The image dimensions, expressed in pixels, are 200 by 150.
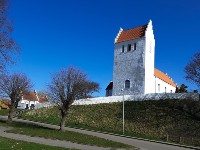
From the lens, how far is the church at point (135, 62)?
59375mm

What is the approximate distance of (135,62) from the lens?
199ft

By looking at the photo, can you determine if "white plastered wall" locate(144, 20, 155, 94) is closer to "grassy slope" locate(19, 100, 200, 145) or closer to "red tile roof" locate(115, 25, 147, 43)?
"red tile roof" locate(115, 25, 147, 43)

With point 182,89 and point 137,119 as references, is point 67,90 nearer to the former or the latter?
point 137,119

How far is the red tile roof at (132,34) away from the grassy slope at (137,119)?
17374 millimetres

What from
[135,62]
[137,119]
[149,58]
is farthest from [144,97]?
[149,58]

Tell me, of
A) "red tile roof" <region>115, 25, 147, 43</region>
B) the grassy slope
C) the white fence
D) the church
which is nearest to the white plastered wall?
the church

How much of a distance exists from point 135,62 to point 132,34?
20.6 ft

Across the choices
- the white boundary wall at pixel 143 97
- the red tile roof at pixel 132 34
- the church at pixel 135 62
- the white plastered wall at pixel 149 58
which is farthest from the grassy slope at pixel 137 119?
the red tile roof at pixel 132 34

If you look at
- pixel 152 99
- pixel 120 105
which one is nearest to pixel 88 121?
pixel 120 105

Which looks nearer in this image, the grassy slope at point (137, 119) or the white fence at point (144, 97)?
the grassy slope at point (137, 119)

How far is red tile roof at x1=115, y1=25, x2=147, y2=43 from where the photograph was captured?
61787mm

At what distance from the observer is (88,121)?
44469mm

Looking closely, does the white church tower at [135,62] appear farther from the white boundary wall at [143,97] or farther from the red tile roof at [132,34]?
the white boundary wall at [143,97]

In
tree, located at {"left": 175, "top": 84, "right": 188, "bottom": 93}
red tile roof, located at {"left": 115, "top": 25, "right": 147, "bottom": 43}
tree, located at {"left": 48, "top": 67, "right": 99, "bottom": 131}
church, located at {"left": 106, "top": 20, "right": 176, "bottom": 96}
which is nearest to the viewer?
tree, located at {"left": 48, "top": 67, "right": 99, "bottom": 131}
